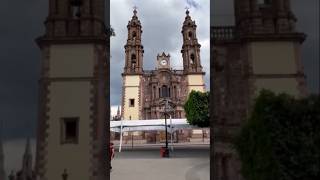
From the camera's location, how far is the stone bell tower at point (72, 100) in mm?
19094

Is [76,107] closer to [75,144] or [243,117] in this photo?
[75,144]

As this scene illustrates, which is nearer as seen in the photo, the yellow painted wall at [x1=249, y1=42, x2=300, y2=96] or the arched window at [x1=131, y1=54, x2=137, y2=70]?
the yellow painted wall at [x1=249, y1=42, x2=300, y2=96]

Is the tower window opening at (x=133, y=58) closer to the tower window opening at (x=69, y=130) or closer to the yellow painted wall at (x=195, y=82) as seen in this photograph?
the yellow painted wall at (x=195, y=82)

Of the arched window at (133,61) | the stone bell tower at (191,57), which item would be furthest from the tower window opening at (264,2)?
the arched window at (133,61)

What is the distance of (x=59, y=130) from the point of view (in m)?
19.3

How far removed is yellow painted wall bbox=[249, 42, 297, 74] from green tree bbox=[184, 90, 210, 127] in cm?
3420

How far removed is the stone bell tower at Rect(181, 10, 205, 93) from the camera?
76625mm

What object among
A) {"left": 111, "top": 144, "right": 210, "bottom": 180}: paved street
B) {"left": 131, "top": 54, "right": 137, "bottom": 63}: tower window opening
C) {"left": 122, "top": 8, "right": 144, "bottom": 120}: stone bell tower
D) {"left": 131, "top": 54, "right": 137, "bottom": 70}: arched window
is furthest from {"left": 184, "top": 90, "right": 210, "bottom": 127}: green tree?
{"left": 111, "top": 144, "right": 210, "bottom": 180}: paved street

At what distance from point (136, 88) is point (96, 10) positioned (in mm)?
56301

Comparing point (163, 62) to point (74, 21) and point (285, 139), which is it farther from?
point (285, 139)

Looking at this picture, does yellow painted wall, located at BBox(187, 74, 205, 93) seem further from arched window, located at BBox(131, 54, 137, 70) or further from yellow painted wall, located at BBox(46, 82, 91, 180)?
yellow painted wall, located at BBox(46, 82, 91, 180)

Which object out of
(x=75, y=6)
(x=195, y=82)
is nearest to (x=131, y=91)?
(x=195, y=82)

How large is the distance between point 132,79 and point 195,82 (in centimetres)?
918

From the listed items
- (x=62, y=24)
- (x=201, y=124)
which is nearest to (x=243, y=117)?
(x=62, y=24)
